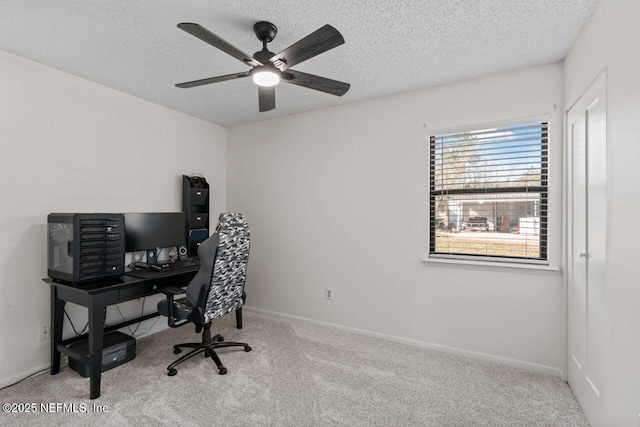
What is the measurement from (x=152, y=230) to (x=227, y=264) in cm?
119

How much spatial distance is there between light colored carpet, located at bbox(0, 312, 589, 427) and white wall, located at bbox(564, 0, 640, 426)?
0.69 meters

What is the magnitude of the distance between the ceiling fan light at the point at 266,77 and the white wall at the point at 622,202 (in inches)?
69.6

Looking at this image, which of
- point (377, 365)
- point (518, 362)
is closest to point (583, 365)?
point (518, 362)

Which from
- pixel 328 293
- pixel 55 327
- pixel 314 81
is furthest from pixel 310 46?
pixel 55 327

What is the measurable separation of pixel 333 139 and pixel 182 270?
6.79 feet

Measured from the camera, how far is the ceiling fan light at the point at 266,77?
1907 millimetres

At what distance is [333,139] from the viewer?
3.46m

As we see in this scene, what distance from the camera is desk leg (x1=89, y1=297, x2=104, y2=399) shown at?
7.11 feet

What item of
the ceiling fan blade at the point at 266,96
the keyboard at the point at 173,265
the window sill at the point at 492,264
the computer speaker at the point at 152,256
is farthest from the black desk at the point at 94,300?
the window sill at the point at 492,264

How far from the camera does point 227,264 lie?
252 cm

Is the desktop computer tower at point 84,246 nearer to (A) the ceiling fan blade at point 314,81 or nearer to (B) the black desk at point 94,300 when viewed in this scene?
(B) the black desk at point 94,300

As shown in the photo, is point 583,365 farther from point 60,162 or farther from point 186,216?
point 60,162

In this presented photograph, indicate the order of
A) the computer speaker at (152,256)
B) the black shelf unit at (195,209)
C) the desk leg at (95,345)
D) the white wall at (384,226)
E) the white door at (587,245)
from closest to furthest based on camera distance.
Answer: the white door at (587,245) < the desk leg at (95,345) < the white wall at (384,226) < the computer speaker at (152,256) < the black shelf unit at (195,209)

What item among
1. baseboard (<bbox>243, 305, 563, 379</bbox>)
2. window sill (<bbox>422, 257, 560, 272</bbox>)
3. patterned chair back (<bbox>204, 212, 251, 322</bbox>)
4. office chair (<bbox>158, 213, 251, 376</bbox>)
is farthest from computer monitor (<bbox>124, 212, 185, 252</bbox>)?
window sill (<bbox>422, 257, 560, 272</bbox>)
